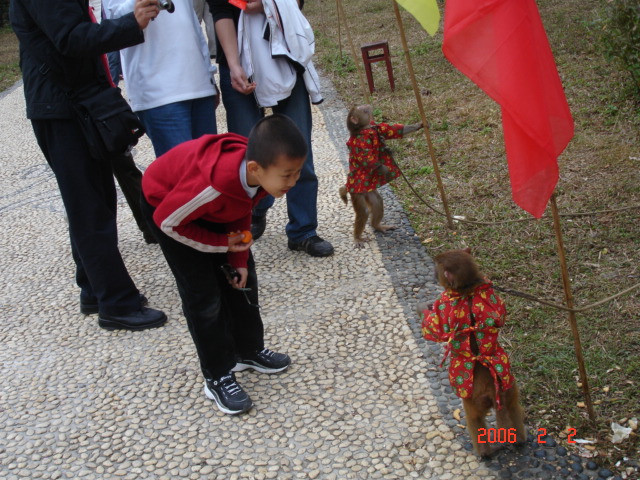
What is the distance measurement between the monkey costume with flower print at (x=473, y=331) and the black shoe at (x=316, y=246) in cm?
188

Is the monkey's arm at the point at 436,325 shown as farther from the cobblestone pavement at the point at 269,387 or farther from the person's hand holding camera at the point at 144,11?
the person's hand holding camera at the point at 144,11

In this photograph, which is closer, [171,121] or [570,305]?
[570,305]

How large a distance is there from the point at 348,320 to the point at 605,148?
2786 mm

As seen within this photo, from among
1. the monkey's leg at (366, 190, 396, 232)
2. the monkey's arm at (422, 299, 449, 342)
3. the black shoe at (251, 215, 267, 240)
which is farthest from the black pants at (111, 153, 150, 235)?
the monkey's arm at (422, 299, 449, 342)

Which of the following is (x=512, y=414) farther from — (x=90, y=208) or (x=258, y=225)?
(x=258, y=225)

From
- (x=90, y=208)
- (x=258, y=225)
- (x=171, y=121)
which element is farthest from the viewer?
(x=258, y=225)

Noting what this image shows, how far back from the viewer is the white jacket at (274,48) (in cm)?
381

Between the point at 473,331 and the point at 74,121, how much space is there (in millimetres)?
2223

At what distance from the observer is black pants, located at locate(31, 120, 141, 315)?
3385 millimetres

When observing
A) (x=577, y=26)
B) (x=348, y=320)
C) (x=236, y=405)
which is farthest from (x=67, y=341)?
(x=577, y=26)

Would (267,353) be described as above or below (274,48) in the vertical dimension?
below

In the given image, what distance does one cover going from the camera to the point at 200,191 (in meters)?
2.47

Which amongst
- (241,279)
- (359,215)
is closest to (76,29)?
(241,279)

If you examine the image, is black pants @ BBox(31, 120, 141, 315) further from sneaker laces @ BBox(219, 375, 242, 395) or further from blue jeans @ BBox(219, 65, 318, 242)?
sneaker laces @ BBox(219, 375, 242, 395)
